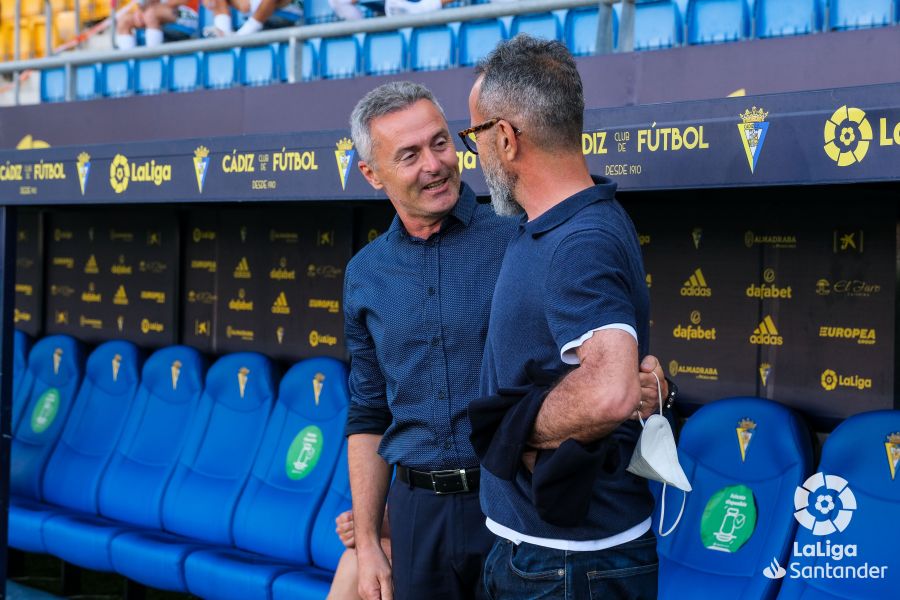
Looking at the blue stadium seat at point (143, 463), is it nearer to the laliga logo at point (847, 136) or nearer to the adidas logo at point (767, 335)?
the adidas logo at point (767, 335)

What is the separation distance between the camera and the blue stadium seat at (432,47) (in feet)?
17.0

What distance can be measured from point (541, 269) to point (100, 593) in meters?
4.40

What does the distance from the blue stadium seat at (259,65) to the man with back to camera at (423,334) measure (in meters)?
3.59

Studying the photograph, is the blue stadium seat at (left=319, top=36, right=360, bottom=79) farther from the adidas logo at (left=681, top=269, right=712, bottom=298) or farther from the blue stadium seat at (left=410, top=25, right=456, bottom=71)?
the adidas logo at (left=681, top=269, right=712, bottom=298)

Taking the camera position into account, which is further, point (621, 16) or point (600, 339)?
point (621, 16)

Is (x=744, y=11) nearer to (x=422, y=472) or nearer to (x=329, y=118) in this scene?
(x=329, y=118)

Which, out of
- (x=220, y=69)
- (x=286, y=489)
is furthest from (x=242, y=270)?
(x=286, y=489)

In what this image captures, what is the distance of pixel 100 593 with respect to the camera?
5449mm

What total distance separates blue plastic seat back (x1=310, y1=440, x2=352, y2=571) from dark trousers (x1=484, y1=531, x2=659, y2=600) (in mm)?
2514

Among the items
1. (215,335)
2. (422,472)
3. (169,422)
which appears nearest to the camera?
(422,472)

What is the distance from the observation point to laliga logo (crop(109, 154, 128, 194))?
174 inches

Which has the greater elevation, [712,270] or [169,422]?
[712,270]

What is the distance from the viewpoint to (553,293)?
1.65 meters

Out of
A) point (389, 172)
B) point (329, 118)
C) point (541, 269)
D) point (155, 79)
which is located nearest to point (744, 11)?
point (329, 118)
